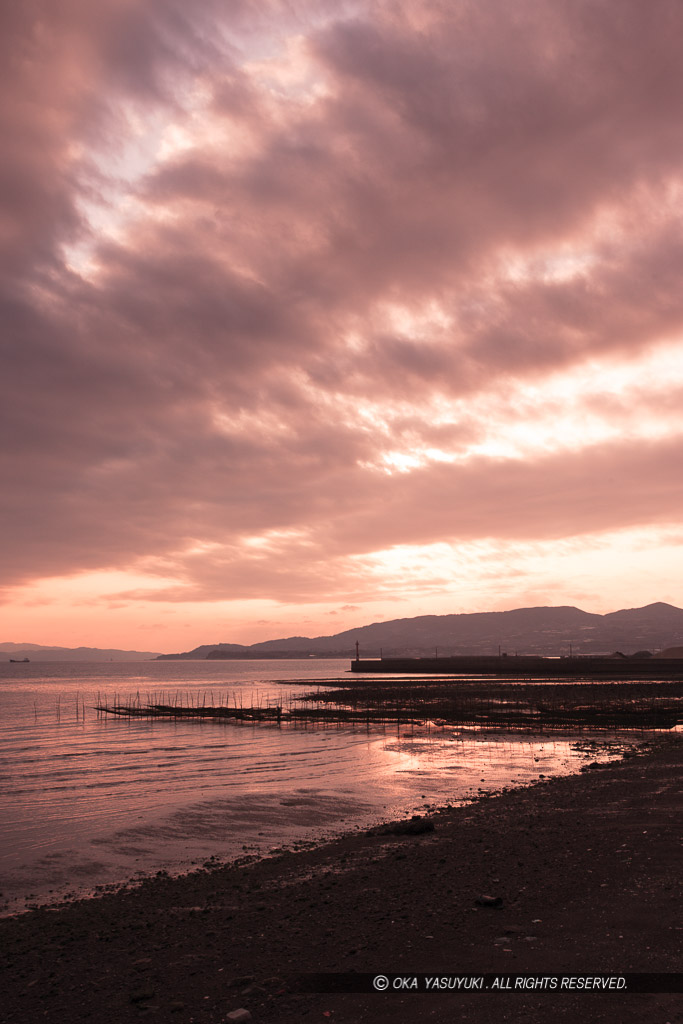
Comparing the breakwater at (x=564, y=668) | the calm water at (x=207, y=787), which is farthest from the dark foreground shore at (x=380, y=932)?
the breakwater at (x=564, y=668)

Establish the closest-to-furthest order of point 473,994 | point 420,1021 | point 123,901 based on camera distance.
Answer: point 420,1021, point 473,994, point 123,901

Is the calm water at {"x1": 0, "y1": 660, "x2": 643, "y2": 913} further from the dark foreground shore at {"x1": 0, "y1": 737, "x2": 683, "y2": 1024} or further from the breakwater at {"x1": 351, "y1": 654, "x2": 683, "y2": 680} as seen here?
the breakwater at {"x1": 351, "y1": 654, "x2": 683, "y2": 680}

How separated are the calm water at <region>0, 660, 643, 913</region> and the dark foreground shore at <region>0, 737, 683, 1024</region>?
402 cm

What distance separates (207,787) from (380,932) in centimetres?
2319

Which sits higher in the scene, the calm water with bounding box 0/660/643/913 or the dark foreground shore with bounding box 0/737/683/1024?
the dark foreground shore with bounding box 0/737/683/1024

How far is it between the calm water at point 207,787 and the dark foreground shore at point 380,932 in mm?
4022

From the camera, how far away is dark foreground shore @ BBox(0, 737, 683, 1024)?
8.07 meters

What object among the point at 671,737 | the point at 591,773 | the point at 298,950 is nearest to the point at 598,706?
the point at 671,737

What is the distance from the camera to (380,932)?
35.0 ft

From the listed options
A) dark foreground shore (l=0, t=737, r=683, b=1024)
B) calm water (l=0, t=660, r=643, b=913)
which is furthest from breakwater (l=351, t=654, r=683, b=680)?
dark foreground shore (l=0, t=737, r=683, b=1024)

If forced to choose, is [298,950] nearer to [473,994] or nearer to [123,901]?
[473,994]

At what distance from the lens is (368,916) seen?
1162cm

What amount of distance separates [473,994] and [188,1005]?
12.1 ft

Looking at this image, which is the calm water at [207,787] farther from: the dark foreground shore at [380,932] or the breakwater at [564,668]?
the breakwater at [564,668]
